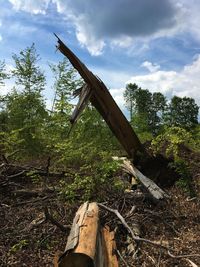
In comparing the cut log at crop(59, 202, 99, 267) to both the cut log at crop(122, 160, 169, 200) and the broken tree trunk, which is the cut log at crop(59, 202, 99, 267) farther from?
the broken tree trunk

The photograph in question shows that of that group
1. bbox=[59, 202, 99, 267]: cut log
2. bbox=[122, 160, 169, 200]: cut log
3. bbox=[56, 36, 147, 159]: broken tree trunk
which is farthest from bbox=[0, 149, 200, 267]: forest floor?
bbox=[56, 36, 147, 159]: broken tree trunk

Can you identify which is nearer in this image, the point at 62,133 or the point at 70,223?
the point at 70,223

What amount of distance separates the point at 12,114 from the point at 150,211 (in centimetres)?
1088

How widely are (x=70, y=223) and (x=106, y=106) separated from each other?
3.85 meters

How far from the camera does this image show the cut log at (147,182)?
8.05 meters

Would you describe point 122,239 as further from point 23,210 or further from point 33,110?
point 33,110

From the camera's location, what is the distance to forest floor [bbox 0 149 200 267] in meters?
5.55

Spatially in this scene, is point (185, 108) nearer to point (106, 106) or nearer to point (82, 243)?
point (106, 106)

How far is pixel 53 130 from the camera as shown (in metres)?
13.6

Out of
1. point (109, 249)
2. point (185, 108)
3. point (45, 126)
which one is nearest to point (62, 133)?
point (45, 126)

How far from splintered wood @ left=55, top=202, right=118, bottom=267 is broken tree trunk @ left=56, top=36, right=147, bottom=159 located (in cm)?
385

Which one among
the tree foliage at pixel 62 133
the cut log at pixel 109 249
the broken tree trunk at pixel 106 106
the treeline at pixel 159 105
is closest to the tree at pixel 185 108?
the treeline at pixel 159 105

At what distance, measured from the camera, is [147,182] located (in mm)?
8609

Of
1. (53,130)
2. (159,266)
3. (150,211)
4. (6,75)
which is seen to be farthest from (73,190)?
(6,75)
